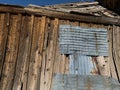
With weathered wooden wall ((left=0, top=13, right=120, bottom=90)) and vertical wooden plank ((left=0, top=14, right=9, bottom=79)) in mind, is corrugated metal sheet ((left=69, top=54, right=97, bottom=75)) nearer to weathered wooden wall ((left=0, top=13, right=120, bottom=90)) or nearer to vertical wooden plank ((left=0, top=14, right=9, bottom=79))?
weathered wooden wall ((left=0, top=13, right=120, bottom=90))

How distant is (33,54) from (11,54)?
685 mm

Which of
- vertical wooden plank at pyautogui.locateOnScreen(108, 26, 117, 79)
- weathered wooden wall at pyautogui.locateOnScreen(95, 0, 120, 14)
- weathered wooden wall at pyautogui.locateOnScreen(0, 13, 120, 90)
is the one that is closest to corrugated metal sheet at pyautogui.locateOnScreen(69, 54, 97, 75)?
weathered wooden wall at pyautogui.locateOnScreen(0, 13, 120, 90)

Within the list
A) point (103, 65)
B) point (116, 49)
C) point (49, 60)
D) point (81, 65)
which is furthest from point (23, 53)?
point (116, 49)

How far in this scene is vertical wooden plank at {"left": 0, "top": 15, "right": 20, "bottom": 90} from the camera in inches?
333

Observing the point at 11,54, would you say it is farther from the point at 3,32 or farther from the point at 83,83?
the point at 83,83

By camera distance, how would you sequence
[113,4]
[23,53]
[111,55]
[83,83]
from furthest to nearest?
1. [113,4]
2. [111,55]
3. [23,53]
4. [83,83]

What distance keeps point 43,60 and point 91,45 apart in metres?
1.74

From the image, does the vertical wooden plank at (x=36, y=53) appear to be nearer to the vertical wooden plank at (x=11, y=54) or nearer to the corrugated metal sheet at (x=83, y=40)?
the vertical wooden plank at (x=11, y=54)

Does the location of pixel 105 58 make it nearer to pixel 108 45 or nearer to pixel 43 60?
pixel 108 45

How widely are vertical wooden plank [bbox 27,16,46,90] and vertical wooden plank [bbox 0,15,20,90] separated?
54 cm

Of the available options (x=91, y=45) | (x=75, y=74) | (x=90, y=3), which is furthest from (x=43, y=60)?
(x=90, y=3)

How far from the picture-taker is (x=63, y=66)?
352 inches

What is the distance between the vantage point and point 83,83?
344 inches

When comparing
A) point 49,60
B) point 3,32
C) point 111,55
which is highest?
point 3,32
